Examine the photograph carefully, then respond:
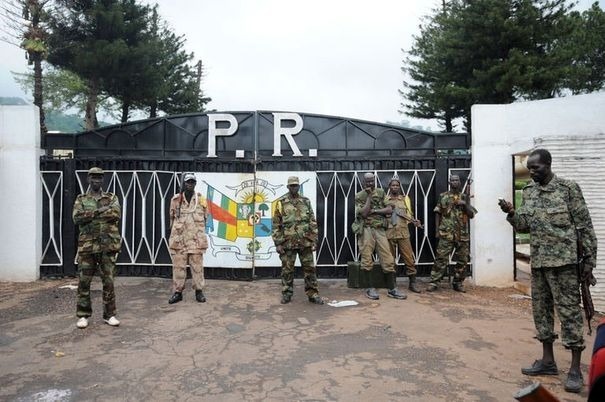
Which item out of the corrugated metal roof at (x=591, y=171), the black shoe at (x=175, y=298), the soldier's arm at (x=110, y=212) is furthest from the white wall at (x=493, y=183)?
the soldier's arm at (x=110, y=212)

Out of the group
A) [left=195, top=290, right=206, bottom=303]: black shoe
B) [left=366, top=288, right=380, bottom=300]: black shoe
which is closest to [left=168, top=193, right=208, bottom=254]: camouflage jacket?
[left=195, top=290, right=206, bottom=303]: black shoe

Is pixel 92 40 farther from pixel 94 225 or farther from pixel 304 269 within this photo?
pixel 304 269

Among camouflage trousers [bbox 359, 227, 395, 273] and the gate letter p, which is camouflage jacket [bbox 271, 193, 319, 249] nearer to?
camouflage trousers [bbox 359, 227, 395, 273]

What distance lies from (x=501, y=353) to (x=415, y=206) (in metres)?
3.96

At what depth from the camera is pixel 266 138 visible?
856 cm

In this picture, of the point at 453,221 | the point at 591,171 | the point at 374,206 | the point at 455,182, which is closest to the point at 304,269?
the point at 374,206

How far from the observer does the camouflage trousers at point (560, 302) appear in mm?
3701

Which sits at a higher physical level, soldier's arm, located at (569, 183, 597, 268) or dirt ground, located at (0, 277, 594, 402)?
soldier's arm, located at (569, 183, 597, 268)

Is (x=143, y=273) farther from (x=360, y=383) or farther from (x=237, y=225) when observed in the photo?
(x=360, y=383)

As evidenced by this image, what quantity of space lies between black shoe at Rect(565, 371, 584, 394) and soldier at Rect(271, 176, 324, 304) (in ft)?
11.5

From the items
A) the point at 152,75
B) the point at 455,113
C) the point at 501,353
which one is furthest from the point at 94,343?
the point at 455,113

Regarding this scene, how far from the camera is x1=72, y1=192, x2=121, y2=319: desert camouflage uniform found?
17.3 feet

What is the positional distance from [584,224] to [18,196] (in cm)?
869

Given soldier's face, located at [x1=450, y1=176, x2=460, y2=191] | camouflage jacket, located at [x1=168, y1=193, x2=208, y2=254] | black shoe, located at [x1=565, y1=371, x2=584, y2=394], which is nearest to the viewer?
black shoe, located at [x1=565, y1=371, x2=584, y2=394]
